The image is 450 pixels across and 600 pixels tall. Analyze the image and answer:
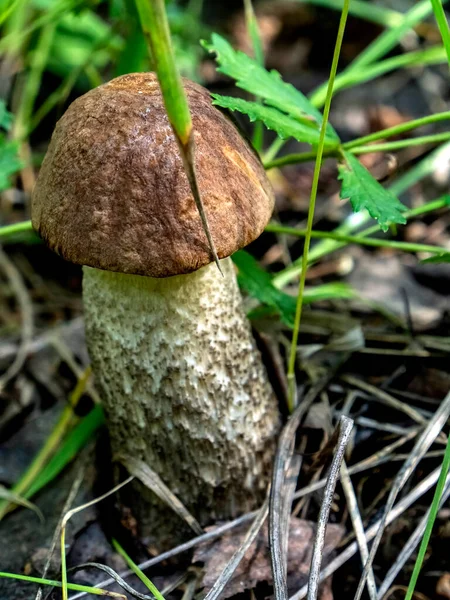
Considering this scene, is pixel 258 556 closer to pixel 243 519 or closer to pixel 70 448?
pixel 243 519

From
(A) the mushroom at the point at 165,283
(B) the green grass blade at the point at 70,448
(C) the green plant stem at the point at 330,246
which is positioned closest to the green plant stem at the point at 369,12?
(C) the green plant stem at the point at 330,246

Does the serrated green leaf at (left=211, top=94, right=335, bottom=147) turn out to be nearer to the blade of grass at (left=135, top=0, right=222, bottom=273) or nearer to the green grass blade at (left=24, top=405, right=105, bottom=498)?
the blade of grass at (left=135, top=0, right=222, bottom=273)

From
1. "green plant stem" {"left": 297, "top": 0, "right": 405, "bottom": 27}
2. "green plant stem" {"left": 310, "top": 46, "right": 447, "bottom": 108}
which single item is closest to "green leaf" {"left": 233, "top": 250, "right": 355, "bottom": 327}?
"green plant stem" {"left": 310, "top": 46, "right": 447, "bottom": 108}

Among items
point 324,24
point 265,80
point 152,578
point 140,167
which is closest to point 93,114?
point 140,167

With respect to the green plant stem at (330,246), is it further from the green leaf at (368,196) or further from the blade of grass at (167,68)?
the blade of grass at (167,68)

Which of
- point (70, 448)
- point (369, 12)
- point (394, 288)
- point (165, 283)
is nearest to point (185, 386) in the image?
point (165, 283)

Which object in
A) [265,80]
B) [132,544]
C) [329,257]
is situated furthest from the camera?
[329,257]

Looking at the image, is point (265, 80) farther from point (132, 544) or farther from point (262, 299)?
point (132, 544)
